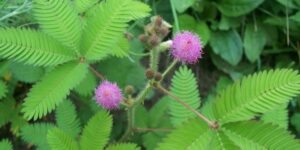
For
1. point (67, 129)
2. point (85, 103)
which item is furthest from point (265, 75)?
point (85, 103)

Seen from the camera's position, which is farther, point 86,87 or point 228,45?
point 228,45

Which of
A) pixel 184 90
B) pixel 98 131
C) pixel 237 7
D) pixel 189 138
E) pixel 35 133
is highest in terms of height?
pixel 237 7

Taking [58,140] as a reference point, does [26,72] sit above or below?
above

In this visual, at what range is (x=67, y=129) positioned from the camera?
2119 mm

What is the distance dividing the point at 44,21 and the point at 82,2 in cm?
28

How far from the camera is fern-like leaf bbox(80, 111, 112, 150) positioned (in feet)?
5.80

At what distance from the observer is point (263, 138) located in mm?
1453

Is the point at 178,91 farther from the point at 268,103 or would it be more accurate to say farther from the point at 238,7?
the point at 238,7

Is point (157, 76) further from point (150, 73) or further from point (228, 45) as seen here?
point (228, 45)

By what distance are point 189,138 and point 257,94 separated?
25 centimetres

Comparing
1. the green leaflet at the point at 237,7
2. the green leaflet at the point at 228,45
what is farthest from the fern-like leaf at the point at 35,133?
the green leaflet at the point at 237,7

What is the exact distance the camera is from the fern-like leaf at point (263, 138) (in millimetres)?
1448

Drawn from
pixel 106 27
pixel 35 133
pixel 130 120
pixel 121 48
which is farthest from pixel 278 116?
pixel 35 133

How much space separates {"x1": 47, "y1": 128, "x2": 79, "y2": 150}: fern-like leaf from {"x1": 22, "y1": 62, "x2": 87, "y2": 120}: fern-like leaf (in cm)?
12
